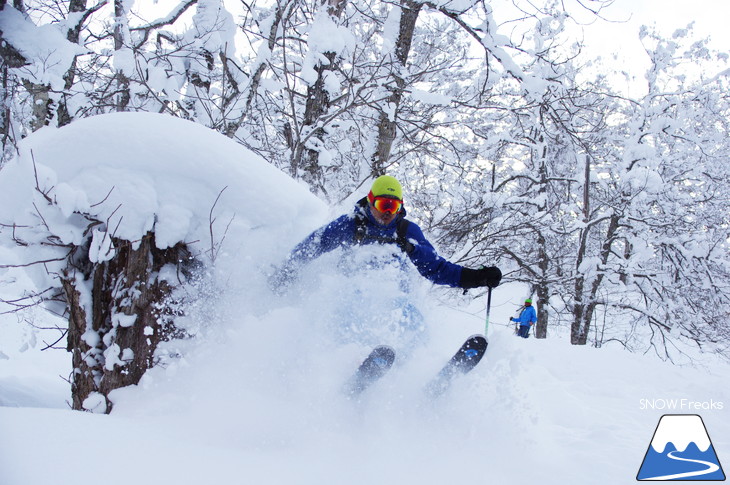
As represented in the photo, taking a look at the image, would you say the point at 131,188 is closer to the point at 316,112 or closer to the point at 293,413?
the point at 293,413

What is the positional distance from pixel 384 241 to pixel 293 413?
53.4 inches

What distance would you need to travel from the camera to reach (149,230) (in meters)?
2.37

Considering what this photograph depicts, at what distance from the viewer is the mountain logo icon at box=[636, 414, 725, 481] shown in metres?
2.07

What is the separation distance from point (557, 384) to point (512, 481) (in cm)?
305

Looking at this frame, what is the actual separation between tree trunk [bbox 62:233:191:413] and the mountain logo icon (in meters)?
2.71

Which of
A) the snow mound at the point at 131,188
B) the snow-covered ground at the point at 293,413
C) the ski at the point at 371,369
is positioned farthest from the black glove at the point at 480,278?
the snow mound at the point at 131,188

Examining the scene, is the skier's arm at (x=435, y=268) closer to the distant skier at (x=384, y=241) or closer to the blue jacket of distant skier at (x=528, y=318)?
the distant skier at (x=384, y=241)

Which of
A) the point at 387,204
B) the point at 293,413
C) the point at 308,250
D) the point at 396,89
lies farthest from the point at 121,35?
the point at 293,413

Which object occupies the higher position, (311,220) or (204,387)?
(311,220)

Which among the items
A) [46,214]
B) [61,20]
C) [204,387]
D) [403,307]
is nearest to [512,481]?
[403,307]

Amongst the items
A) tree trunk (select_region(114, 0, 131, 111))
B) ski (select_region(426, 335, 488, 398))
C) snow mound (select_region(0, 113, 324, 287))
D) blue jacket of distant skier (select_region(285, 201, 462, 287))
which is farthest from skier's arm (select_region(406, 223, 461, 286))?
tree trunk (select_region(114, 0, 131, 111))

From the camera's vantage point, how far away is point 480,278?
10.4 feet

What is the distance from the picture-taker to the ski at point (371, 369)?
2486 millimetres

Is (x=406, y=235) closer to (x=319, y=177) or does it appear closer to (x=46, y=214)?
(x=46, y=214)
